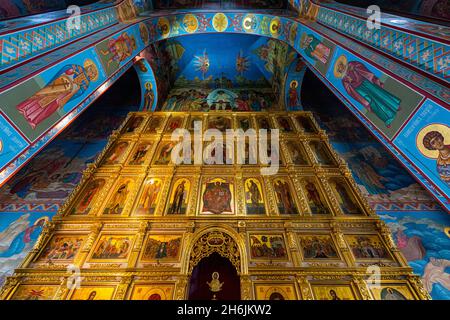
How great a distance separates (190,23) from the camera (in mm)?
10578

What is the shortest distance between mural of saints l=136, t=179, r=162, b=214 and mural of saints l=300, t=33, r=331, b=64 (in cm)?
698

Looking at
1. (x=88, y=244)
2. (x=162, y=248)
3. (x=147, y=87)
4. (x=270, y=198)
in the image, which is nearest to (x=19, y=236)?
(x=88, y=244)

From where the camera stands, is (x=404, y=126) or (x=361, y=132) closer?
(x=404, y=126)

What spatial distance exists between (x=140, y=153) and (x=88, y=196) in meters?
2.20

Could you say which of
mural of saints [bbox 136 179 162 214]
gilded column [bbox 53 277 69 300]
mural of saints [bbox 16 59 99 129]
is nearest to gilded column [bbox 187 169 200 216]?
mural of saints [bbox 136 179 162 214]

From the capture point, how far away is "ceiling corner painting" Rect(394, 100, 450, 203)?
11.7 ft

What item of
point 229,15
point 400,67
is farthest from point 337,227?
point 229,15

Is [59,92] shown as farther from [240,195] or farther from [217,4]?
[217,4]

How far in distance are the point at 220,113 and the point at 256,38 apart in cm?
558

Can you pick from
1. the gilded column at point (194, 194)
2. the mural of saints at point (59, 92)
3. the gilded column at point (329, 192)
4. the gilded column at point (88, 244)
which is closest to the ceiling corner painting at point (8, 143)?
the mural of saints at point (59, 92)

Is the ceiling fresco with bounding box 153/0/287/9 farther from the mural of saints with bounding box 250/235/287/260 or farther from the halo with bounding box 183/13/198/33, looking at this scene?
the mural of saints with bounding box 250/235/287/260

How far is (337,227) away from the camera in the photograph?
17.3ft
